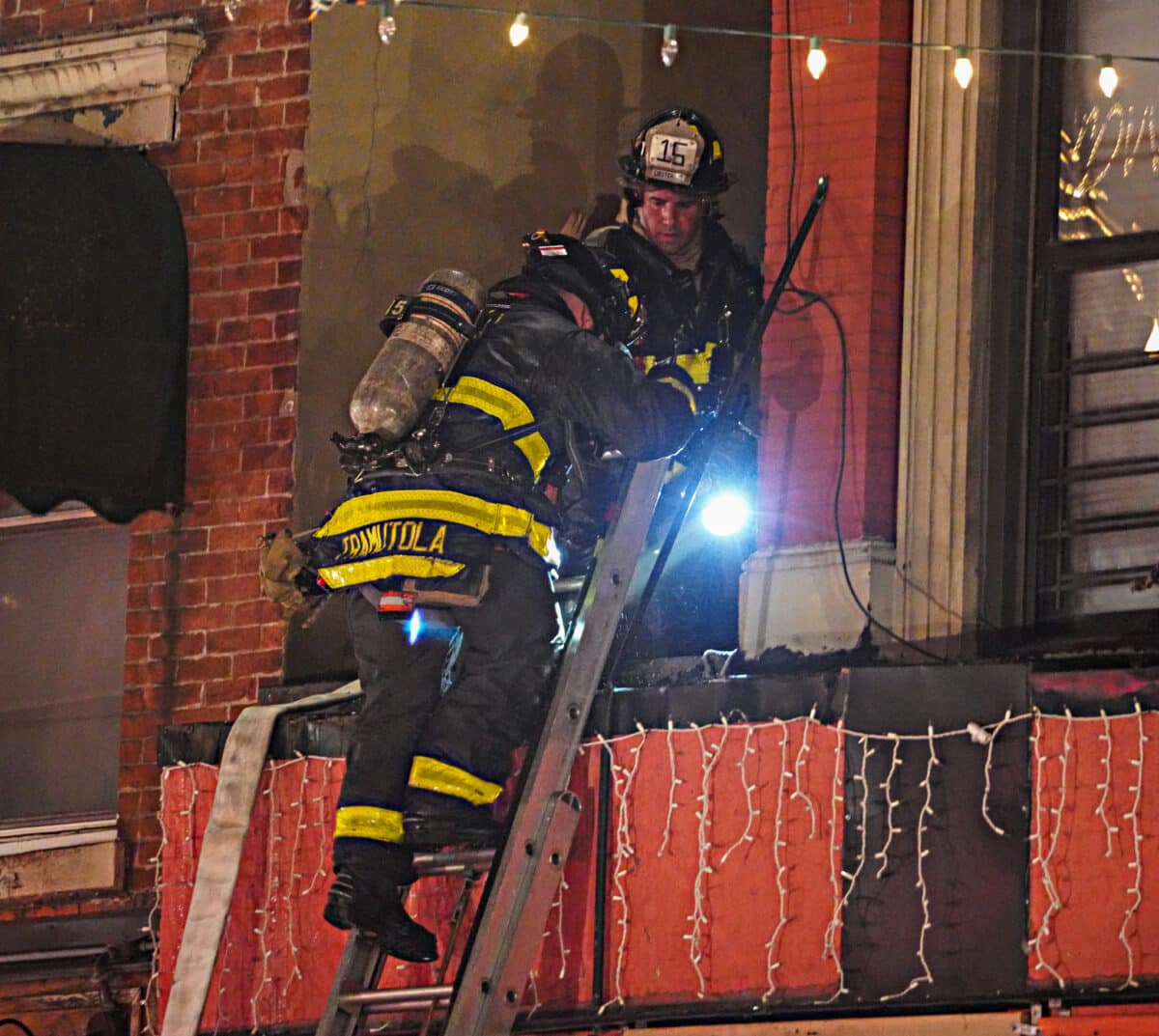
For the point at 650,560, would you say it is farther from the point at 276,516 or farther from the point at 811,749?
the point at 276,516

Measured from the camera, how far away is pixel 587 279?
281 inches

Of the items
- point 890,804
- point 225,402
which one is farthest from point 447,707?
point 225,402

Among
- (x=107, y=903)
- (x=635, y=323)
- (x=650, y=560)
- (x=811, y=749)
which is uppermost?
(x=635, y=323)

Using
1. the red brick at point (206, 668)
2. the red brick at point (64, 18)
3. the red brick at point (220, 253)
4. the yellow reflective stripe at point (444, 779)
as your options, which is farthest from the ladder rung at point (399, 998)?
the red brick at point (64, 18)

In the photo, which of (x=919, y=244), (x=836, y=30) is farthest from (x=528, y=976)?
(x=836, y=30)

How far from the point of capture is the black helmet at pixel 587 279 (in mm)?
7125

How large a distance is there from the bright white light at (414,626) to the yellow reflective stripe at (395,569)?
5.1 inches

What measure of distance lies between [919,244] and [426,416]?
1686mm

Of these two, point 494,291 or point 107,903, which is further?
point 107,903

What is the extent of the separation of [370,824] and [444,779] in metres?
0.22

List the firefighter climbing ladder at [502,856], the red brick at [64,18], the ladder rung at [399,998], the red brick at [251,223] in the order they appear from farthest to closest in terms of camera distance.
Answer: the red brick at [64,18], the red brick at [251,223], the ladder rung at [399,998], the firefighter climbing ladder at [502,856]

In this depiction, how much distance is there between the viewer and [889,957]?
6.52 meters

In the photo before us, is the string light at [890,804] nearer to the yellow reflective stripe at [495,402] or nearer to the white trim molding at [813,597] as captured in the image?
the white trim molding at [813,597]

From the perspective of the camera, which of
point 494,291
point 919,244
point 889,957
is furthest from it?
point 919,244
